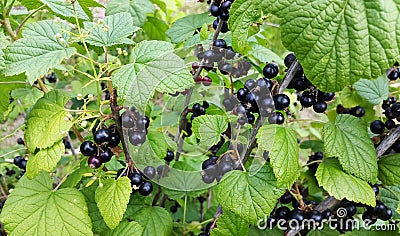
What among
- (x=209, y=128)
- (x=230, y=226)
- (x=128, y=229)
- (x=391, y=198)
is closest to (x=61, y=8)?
(x=209, y=128)

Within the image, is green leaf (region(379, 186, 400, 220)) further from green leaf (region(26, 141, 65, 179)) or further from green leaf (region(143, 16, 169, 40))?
green leaf (region(143, 16, 169, 40))

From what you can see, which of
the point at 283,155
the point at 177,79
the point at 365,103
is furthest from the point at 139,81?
the point at 365,103

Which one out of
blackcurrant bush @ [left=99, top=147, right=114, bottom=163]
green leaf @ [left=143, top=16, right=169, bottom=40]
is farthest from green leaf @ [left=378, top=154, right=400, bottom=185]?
green leaf @ [left=143, top=16, right=169, bottom=40]

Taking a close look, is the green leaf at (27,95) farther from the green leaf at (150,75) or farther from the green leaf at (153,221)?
the green leaf at (150,75)

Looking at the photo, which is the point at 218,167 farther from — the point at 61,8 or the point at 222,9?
the point at 61,8

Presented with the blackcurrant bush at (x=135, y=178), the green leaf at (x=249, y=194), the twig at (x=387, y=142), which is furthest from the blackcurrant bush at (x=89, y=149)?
the twig at (x=387, y=142)

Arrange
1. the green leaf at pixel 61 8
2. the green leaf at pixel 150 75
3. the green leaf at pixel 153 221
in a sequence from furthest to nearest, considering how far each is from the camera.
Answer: the green leaf at pixel 153 221, the green leaf at pixel 61 8, the green leaf at pixel 150 75
